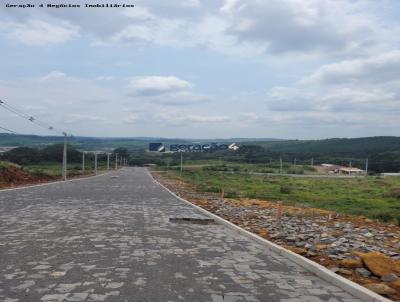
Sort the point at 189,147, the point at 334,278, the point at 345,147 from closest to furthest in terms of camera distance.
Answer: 1. the point at 334,278
2. the point at 189,147
3. the point at 345,147

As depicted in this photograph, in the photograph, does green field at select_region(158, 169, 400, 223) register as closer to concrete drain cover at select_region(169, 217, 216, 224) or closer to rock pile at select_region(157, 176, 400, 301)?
rock pile at select_region(157, 176, 400, 301)

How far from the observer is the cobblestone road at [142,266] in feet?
20.5

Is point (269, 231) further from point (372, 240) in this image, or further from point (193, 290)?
point (193, 290)

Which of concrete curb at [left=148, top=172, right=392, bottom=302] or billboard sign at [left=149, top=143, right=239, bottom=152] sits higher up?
concrete curb at [left=148, top=172, right=392, bottom=302]

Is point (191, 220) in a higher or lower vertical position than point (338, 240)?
lower

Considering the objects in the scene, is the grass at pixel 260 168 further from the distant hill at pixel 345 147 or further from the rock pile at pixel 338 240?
the rock pile at pixel 338 240

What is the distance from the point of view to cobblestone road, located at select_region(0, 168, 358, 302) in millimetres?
6262

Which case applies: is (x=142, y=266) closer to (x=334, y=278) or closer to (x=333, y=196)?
(x=334, y=278)

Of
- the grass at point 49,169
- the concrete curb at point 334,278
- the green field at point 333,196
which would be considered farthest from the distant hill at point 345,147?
the concrete curb at point 334,278

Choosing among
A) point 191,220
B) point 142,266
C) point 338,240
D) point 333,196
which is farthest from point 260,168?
point 142,266

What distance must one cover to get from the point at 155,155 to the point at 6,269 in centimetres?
18249

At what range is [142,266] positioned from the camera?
7.82m

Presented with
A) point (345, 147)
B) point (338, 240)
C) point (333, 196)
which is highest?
point (345, 147)

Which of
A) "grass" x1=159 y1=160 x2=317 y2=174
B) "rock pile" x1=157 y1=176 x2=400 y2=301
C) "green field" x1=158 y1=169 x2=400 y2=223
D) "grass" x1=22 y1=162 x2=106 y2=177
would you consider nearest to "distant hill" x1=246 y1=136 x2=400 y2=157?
"grass" x1=159 y1=160 x2=317 y2=174
